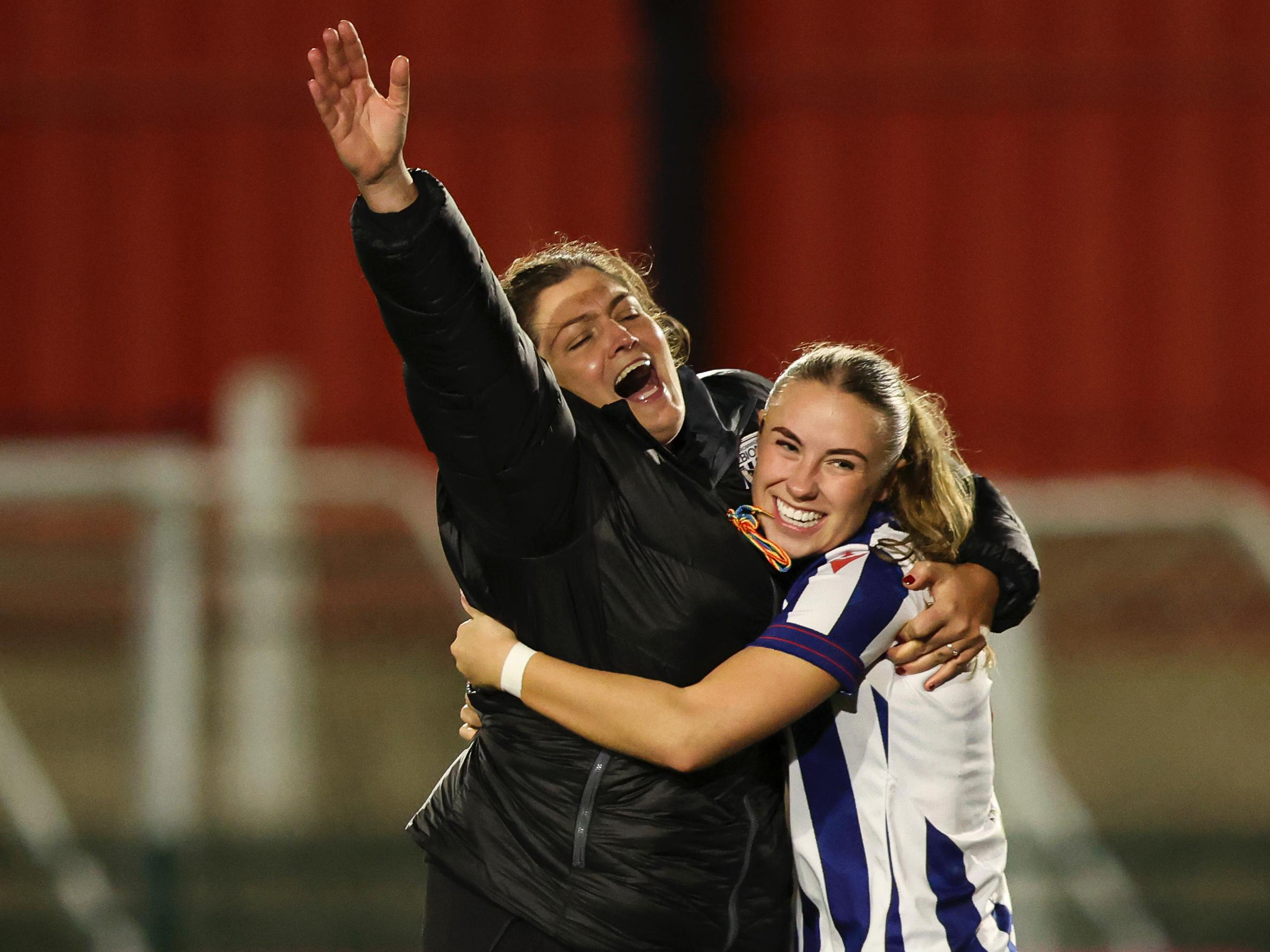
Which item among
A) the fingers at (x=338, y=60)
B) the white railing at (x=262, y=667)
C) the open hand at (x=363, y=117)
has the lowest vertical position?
the white railing at (x=262, y=667)

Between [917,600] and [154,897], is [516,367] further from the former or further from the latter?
[154,897]

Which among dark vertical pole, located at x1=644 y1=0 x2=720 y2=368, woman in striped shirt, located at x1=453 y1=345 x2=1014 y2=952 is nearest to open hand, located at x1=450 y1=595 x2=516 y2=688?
woman in striped shirt, located at x1=453 y1=345 x2=1014 y2=952

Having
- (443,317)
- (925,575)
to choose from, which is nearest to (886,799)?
(925,575)

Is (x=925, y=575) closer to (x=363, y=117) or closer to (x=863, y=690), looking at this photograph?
(x=863, y=690)

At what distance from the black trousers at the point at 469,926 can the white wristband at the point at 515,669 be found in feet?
0.95

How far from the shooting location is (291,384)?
8250 mm

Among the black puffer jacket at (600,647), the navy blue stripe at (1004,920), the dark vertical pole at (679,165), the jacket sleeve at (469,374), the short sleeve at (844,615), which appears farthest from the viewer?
the dark vertical pole at (679,165)

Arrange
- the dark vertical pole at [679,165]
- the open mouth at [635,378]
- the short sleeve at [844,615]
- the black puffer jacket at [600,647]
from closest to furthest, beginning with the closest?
the black puffer jacket at [600,647] → the short sleeve at [844,615] → the open mouth at [635,378] → the dark vertical pole at [679,165]

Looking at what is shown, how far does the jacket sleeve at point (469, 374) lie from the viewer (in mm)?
1641

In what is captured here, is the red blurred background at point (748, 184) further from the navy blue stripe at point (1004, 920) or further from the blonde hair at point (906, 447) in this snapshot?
the navy blue stripe at point (1004, 920)

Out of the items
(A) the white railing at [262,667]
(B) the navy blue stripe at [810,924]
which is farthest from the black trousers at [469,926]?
(A) the white railing at [262,667]

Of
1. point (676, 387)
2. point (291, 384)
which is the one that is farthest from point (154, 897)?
point (291, 384)

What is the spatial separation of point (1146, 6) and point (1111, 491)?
4.31 meters

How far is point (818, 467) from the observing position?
201 centimetres
